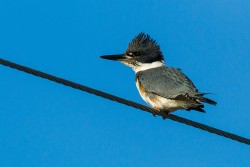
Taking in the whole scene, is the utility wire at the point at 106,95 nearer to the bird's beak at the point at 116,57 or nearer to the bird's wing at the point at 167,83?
the bird's wing at the point at 167,83

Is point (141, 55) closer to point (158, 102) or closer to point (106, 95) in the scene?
point (158, 102)

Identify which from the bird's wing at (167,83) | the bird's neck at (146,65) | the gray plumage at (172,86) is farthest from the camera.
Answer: the bird's neck at (146,65)

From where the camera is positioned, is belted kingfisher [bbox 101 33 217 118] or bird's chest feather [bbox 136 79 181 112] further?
bird's chest feather [bbox 136 79 181 112]

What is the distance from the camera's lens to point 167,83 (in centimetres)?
687

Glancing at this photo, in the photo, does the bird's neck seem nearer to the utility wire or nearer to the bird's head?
the bird's head

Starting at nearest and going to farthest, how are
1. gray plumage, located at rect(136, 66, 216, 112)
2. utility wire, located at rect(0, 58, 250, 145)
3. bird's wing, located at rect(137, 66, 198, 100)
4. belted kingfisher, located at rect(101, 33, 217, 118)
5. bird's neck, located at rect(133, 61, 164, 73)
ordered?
utility wire, located at rect(0, 58, 250, 145) < gray plumage, located at rect(136, 66, 216, 112) < belted kingfisher, located at rect(101, 33, 217, 118) < bird's wing, located at rect(137, 66, 198, 100) < bird's neck, located at rect(133, 61, 164, 73)

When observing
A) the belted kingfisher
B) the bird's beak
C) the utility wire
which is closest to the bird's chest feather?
the belted kingfisher

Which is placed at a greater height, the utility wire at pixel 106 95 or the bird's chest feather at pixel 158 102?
the bird's chest feather at pixel 158 102

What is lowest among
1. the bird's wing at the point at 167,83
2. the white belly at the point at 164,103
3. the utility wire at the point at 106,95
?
the utility wire at the point at 106,95

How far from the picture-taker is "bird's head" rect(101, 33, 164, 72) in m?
8.07

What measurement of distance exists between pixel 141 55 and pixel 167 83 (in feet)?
4.46

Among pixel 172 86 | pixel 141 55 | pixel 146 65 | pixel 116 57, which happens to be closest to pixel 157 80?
pixel 172 86

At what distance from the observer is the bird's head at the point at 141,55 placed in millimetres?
8070

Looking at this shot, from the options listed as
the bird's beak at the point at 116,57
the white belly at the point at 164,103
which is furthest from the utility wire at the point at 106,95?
the bird's beak at the point at 116,57
